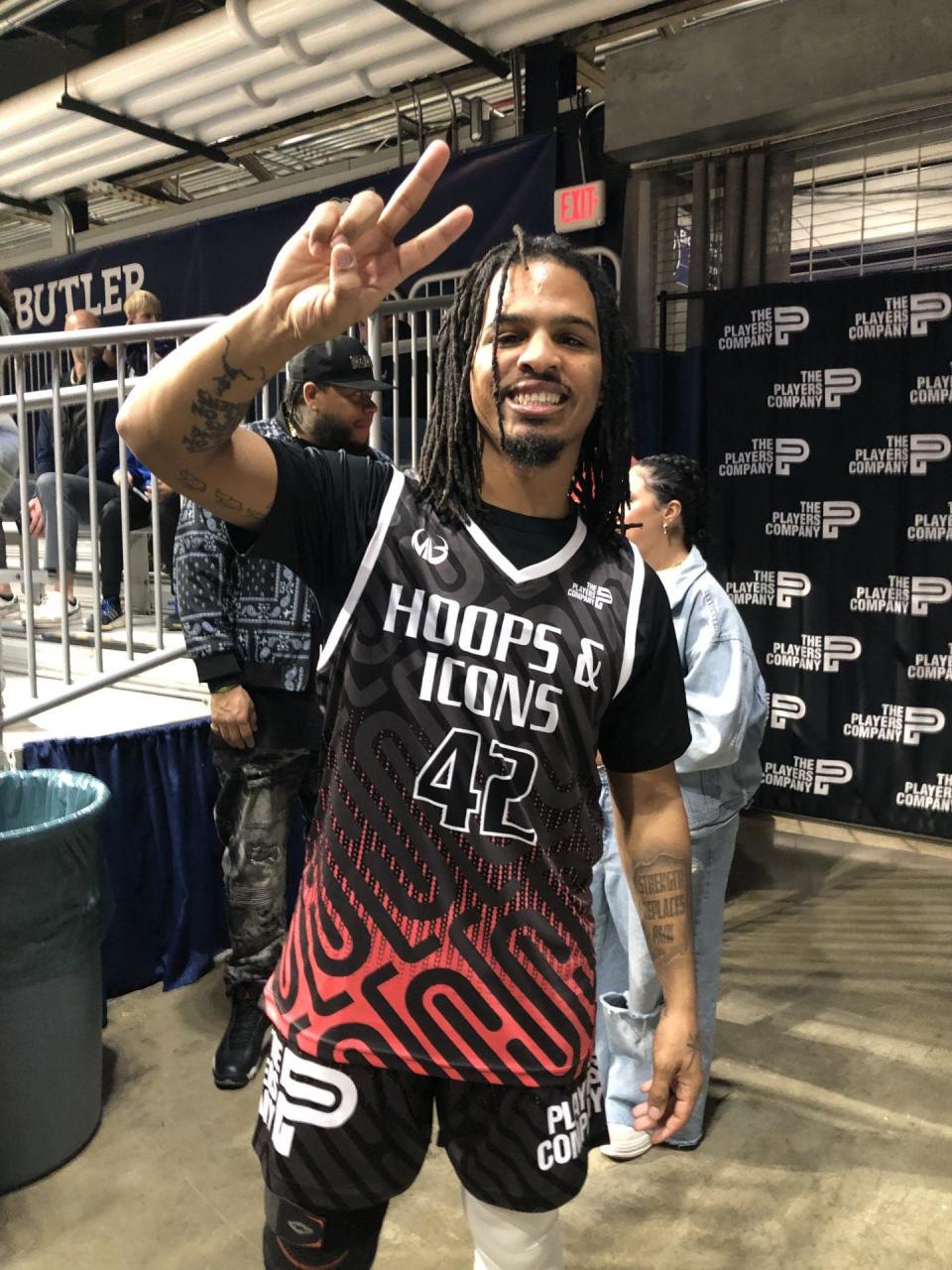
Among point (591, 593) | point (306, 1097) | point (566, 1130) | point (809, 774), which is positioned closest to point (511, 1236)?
point (566, 1130)

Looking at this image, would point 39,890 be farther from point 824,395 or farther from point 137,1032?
point 824,395

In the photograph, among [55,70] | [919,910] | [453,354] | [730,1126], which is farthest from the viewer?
[55,70]

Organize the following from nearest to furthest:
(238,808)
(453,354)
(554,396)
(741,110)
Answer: (554,396) < (453,354) < (238,808) < (741,110)

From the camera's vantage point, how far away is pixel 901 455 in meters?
3.85

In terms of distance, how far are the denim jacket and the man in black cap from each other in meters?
0.89

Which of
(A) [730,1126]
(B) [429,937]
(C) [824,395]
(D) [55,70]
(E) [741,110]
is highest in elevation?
(D) [55,70]

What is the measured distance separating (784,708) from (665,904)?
3.13m

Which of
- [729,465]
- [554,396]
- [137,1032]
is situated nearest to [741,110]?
[729,465]

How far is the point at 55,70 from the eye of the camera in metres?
5.29

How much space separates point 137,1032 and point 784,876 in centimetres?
254

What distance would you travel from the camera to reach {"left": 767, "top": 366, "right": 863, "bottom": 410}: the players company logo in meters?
3.93

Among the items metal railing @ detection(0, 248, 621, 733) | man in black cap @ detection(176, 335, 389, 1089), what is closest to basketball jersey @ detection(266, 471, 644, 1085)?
metal railing @ detection(0, 248, 621, 733)

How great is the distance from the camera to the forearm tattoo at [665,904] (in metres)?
1.26

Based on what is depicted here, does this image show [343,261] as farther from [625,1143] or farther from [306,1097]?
[625,1143]
